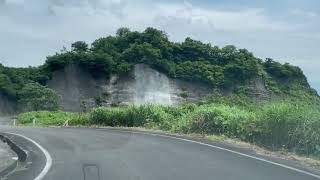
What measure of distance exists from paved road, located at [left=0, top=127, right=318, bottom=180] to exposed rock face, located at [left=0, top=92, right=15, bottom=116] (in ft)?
224

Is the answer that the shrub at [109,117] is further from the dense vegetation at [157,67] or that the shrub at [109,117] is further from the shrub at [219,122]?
the dense vegetation at [157,67]

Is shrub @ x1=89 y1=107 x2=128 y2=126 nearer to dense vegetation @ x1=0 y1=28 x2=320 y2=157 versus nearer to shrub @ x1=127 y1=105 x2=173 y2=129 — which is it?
shrub @ x1=127 y1=105 x2=173 y2=129

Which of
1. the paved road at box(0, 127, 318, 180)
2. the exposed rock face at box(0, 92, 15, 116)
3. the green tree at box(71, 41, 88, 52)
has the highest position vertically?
the green tree at box(71, 41, 88, 52)

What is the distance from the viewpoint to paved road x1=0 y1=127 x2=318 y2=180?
12.5 meters

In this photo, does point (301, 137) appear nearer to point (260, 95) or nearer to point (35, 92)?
point (260, 95)

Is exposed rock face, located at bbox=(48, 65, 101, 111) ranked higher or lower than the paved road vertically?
higher

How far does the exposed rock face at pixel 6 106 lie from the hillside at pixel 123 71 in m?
0.26

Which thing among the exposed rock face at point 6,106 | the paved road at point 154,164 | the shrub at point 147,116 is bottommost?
the paved road at point 154,164

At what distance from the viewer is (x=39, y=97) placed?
8231 cm

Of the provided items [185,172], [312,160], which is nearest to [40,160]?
[185,172]

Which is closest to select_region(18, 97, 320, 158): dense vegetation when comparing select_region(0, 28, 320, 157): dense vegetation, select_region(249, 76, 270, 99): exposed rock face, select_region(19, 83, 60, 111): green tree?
select_region(0, 28, 320, 157): dense vegetation

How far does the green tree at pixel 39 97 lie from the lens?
81625 mm

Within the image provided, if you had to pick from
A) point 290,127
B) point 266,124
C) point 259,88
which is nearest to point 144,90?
point 259,88

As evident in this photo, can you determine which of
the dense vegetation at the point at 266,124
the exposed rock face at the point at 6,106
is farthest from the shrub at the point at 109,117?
the exposed rock face at the point at 6,106
